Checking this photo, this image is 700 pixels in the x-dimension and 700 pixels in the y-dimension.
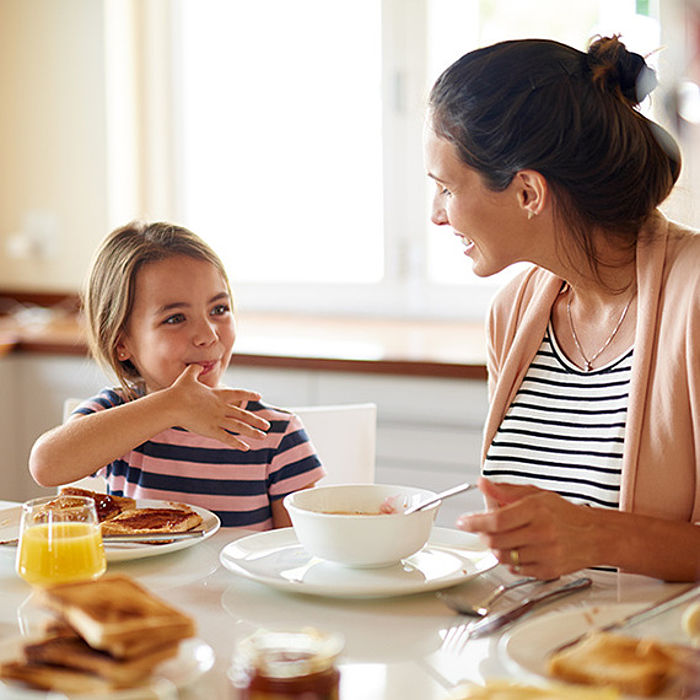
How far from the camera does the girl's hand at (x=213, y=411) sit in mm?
1374

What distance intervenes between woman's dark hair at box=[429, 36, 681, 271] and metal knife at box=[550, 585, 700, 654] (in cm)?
66

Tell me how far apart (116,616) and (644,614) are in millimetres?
457

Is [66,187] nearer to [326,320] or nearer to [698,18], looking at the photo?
[326,320]

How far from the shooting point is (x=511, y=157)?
1.50 meters

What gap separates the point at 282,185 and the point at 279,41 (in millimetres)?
443

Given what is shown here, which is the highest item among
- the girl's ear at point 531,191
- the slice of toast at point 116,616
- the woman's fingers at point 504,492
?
the girl's ear at point 531,191

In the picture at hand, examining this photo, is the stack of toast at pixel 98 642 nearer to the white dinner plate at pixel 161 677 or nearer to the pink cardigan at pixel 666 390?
the white dinner plate at pixel 161 677

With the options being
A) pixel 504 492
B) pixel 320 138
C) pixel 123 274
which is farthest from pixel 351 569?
pixel 320 138

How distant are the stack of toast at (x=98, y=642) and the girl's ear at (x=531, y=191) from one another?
877mm

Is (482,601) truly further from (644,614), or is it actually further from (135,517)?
(135,517)

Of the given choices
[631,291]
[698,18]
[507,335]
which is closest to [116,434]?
[507,335]

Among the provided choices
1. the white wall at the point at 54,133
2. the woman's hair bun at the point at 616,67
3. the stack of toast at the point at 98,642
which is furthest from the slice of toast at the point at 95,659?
the white wall at the point at 54,133

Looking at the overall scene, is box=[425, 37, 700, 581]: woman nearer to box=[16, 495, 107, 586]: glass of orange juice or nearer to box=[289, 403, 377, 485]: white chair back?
box=[289, 403, 377, 485]: white chair back

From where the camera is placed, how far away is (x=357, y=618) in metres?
1.04
